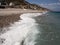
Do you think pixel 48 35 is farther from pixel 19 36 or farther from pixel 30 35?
pixel 19 36

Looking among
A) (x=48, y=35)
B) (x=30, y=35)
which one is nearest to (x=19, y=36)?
(x=30, y=35)

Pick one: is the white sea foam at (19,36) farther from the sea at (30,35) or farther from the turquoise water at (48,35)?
the turquoise water at (48,35)

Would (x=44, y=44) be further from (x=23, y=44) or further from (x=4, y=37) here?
(x=4, y=37)

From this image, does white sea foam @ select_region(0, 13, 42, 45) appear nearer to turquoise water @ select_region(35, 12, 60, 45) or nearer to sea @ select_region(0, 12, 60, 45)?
sea @ select_region(0, 12, 60, 45)

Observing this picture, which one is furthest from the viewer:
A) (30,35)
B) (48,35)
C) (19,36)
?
(48,35)

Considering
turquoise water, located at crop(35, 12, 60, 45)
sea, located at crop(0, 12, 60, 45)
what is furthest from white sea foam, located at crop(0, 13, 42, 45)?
turquoise water, located at crop(35, 12, 60, 45)

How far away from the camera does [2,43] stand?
37.9ft

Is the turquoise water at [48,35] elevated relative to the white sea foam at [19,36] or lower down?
lower down

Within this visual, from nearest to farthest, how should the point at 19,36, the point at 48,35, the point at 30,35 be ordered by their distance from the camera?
the point at 19,36 < the point at 30,35 < the point at 48,35

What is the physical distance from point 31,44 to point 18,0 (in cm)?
7484

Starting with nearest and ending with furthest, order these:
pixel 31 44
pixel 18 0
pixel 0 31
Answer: pixel 31 44
pixel 0 31
pixel 18 0

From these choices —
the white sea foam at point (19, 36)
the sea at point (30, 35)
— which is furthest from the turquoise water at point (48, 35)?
the white sea foam at point (19, 36)

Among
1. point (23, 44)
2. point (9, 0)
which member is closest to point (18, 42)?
point (23, 44)

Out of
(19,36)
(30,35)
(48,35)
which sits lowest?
(48,35)
